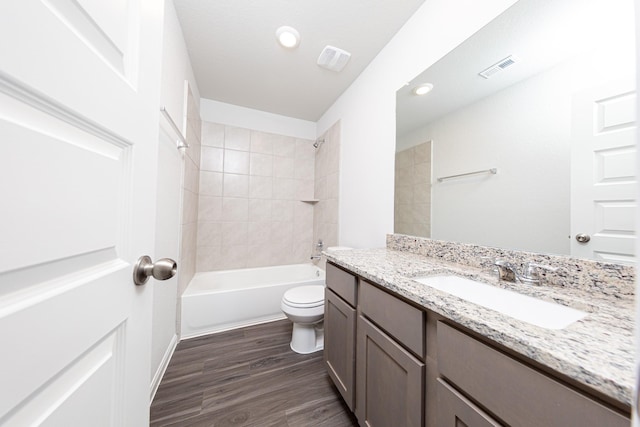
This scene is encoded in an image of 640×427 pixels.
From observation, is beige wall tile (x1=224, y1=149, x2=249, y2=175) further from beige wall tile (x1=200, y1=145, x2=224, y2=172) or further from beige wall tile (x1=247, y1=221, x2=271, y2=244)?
beige wall tile (x1=247, y1=221, x2=271, y2=244)

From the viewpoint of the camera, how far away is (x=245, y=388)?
1.29 m

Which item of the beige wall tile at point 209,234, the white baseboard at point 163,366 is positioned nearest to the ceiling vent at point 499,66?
the white baseboard at point 163,366

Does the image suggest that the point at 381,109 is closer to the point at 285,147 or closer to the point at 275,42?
the point at 275,42

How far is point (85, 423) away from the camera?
350mm

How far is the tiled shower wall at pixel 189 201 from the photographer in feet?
5.82

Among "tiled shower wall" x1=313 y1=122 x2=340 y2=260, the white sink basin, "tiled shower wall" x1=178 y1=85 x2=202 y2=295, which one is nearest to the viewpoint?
the white sink basin

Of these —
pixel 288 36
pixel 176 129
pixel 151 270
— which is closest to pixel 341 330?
pixel 151 270

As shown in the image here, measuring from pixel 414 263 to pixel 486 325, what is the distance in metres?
0.60

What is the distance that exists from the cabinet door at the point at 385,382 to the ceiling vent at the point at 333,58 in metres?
1.86

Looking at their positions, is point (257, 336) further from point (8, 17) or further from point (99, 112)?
point (8, 17)

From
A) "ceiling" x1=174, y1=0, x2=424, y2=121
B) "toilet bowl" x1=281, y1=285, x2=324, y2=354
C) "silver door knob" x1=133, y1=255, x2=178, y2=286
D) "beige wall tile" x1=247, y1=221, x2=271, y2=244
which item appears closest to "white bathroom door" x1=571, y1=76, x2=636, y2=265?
"ceiling" x1=174, y1=0, x2=424, y2=121

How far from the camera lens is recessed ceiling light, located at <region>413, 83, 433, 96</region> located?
130 centimetres

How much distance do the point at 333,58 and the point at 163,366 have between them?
2.56 meters

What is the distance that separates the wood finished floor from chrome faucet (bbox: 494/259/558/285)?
3.39ft
